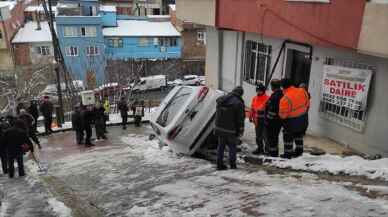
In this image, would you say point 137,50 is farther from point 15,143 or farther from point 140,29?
point 15,143

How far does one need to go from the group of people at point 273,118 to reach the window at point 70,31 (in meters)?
38.9

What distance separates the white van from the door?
2902 centimetres

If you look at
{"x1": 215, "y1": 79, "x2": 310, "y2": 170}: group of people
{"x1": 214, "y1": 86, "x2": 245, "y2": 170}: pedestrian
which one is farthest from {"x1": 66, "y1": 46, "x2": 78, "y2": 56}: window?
{"x1": 214, "y1": 86, "x2": 245, "y2": 170}: pedestrian

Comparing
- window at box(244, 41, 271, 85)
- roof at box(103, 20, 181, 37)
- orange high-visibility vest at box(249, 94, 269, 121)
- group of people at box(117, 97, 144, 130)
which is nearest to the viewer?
orange high-visibility vest at box(249, 94, 269, 121)

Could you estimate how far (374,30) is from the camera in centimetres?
694

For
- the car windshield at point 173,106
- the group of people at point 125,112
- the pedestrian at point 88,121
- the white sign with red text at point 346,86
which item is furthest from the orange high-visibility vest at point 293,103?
the group of people at point 125,112

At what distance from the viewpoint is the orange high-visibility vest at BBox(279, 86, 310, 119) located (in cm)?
698

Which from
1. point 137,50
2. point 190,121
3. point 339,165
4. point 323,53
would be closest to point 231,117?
point 190,121

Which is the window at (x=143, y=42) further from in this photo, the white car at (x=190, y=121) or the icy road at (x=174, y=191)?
the white car at (x=190, y=121)

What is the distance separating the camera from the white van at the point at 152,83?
39.0m

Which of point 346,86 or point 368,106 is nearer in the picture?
point 368,106

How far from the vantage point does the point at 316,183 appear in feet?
19.2

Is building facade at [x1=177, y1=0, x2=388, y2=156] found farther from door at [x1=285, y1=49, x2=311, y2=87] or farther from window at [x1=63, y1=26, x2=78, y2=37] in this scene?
window at [x1=63, y1=26, x2=78, y2=37]

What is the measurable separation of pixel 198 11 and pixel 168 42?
31.7 metres
